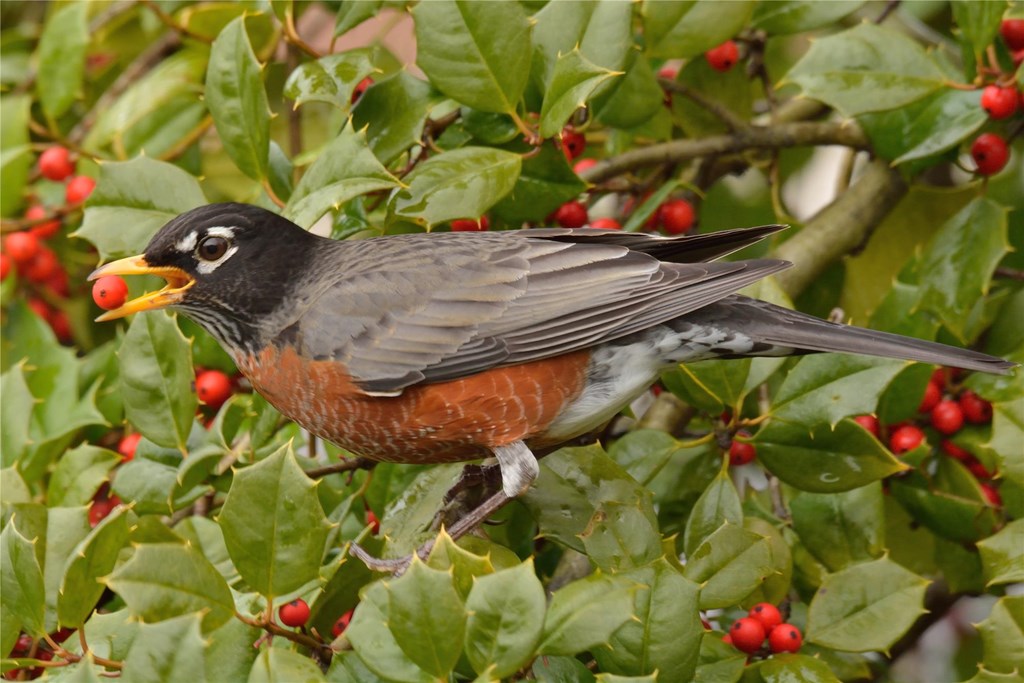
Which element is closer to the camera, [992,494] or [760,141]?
[992,494]

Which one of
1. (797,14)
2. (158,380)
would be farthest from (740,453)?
(158,380)

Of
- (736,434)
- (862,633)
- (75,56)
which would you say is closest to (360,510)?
(736,434)

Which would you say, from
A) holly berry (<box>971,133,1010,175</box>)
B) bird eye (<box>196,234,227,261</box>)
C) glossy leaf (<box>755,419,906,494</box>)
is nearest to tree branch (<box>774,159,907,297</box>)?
holly berry (<box>971,133,1010,175</box>)

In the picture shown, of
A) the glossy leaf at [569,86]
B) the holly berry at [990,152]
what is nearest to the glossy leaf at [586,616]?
the glossy leaf at [569,86]

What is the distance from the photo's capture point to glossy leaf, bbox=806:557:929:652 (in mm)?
1989

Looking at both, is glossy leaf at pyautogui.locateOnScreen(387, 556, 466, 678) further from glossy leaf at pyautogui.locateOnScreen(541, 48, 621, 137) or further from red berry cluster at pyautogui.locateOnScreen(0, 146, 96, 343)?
red berry cluster at pyautogui.locateOnScreen(0, 146, 96, 343)

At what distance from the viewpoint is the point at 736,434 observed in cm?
229

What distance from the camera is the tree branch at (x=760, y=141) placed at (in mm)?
2721

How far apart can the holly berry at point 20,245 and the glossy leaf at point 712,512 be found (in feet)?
6.27

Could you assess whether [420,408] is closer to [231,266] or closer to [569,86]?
[231,266]

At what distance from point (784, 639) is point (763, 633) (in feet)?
0.12

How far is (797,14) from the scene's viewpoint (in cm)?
253

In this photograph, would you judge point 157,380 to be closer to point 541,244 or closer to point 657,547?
point 541,244

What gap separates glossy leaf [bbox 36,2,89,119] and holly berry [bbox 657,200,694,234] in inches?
60.2
